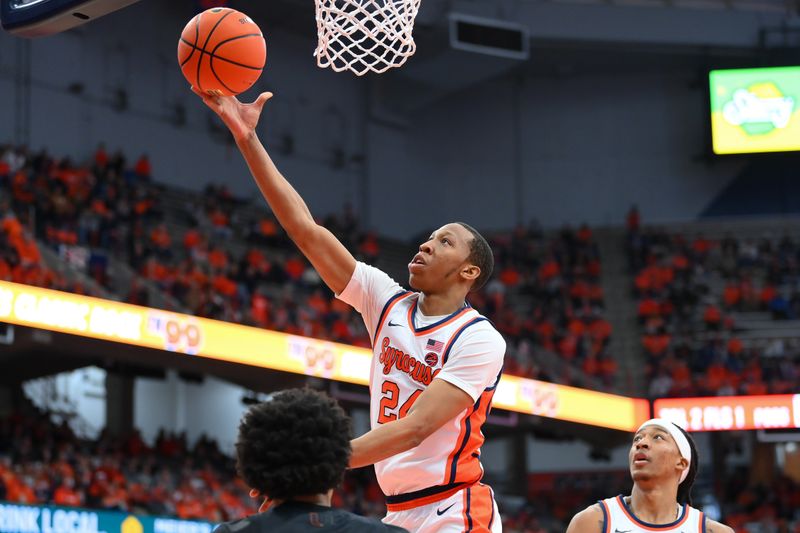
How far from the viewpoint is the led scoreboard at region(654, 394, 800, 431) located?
2028cm

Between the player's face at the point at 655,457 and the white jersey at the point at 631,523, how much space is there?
14 cm

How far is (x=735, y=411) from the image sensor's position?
20.4m

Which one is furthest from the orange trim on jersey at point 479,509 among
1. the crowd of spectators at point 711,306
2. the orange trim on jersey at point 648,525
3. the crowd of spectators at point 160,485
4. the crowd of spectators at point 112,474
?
the crowd of spectators at point 711,306

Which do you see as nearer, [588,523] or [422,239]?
[588,523]

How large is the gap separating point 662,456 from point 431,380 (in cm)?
137

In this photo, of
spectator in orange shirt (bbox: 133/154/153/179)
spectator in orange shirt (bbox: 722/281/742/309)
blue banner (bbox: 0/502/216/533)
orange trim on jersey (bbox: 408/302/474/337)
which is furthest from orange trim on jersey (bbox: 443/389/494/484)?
spectator in orange shirt (bbox: 722/281/742/309)

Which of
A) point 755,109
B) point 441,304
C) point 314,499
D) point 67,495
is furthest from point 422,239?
point 314,499

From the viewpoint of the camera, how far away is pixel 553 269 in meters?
26.7

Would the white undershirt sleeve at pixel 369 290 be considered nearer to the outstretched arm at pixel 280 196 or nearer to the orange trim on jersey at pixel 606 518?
the outstretched arm at pixel 280 196

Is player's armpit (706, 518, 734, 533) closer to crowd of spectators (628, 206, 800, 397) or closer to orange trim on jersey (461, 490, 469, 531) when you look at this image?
orange trim on jersey (461, 490, 469, 531)

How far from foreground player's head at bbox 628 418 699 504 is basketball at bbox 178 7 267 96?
84.5 inches

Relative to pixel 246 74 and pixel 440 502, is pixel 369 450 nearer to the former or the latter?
pixel 440 502

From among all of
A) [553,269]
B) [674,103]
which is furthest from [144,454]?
[674,103]

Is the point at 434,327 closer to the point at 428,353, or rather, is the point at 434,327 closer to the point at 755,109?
the point at 428,353
